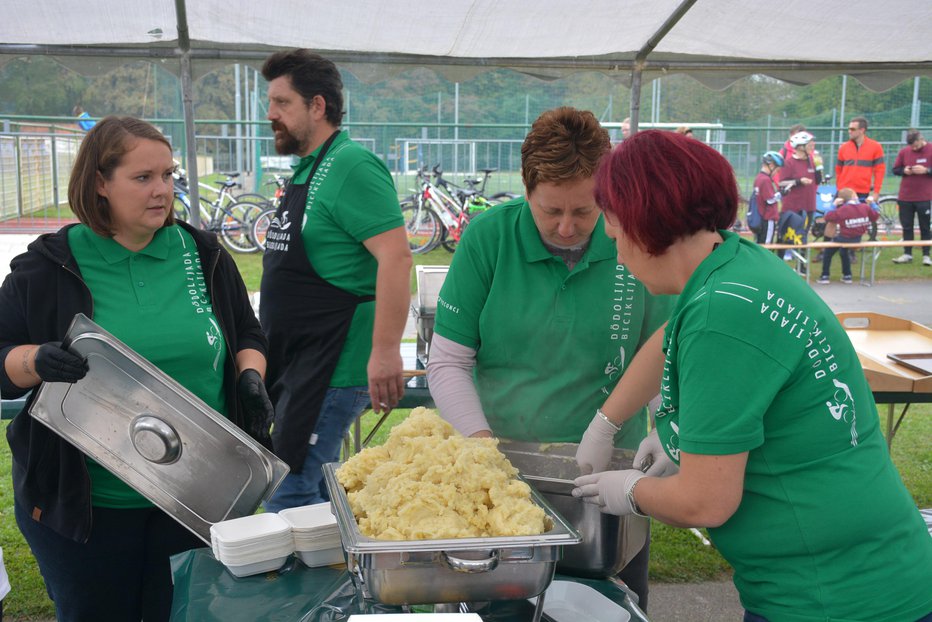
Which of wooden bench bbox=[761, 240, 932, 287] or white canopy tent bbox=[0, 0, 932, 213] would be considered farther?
wooden bench bbox=[761, 240, 932, 287]

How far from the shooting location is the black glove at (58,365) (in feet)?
5.67

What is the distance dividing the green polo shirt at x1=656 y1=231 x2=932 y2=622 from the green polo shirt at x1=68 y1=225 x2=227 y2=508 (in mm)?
1273

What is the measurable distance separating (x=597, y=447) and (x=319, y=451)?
1.23m

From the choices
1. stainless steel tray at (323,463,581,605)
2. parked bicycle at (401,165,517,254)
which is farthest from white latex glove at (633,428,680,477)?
parked bicycle at (401,165,517,254)

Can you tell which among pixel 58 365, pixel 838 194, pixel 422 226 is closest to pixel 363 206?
pixel 58 365

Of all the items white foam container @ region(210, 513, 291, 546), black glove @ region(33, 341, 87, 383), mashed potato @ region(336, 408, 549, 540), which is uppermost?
black glove @ region(33, 341, 87, 383)

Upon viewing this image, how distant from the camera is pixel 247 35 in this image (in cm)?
394

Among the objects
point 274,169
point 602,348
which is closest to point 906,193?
point 274,169

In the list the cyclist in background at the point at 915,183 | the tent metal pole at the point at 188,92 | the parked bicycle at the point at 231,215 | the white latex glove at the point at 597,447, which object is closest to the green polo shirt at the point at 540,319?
the white latex glove at the point at 597,447

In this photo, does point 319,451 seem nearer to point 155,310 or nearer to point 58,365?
point 155,310

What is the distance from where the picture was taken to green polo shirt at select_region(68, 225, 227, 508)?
2.05 m

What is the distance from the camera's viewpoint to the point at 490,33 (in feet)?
13.4

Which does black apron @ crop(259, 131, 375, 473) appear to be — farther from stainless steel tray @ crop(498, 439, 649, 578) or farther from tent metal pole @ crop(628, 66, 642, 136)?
tent metal pole @ crop(628, 66, 642, 136)

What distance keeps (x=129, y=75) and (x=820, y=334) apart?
1612 cm
